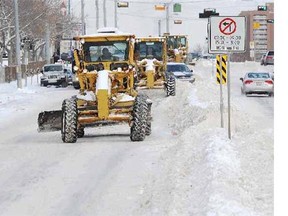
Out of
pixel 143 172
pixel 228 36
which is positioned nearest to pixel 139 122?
pixel 228 36

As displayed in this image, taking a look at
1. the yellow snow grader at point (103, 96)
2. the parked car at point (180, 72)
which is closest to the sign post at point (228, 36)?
the yellow snow grader at point (103, 96)

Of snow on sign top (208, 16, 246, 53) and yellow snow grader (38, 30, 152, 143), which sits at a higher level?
snow on sign top (208, 16, 246, 53)

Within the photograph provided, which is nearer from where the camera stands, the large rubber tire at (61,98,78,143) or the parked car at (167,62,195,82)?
the large rubber tire at (61,98,78,143)

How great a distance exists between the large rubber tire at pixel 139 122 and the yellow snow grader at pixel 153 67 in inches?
535

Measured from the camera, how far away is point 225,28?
16.7 m

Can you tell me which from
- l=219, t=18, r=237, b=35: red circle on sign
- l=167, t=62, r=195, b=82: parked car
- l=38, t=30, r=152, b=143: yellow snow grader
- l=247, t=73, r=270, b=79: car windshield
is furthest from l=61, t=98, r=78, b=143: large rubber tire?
l=167, t=62, r=195, b=82: parked car

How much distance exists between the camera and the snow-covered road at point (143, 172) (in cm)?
974

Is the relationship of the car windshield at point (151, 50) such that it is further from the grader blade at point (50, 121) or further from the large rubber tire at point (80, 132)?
the grader blade at point (50, 121)

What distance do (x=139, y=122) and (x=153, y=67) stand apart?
51.6 ft

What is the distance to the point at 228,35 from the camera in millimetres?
16609

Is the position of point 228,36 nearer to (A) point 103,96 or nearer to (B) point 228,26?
(B) point 228,26

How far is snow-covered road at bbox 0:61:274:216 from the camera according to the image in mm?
9742

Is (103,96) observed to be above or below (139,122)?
above

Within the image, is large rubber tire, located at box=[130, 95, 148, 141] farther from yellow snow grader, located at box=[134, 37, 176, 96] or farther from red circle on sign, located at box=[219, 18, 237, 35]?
yellow snow grader, located at box=[134, 37, 176, 96]
